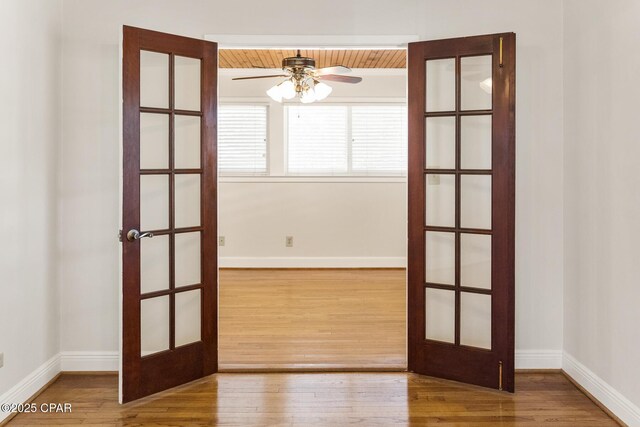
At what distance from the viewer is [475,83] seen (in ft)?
10.5

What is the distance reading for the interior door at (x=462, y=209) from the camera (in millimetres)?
3123

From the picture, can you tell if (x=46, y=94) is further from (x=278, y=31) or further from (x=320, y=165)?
(x=320, y=165)

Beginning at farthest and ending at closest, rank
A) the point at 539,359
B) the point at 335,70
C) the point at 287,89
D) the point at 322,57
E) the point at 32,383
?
the point at 322,57 < the point at 287,89 < the point at 335,70 < the point at 539,359 < the point at 32,383

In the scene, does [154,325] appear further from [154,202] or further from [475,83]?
[475,83]

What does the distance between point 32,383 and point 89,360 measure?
0.43m

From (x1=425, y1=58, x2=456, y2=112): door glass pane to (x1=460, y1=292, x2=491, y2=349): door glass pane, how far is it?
1223 millimetres

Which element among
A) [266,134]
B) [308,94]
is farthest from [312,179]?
[308,94]

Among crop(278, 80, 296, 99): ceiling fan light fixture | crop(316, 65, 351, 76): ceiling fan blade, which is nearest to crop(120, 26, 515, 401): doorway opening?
crop(316, 65, 351, 76): ceiling fan blade

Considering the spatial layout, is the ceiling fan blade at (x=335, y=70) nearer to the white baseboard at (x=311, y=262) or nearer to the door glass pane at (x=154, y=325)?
the door glass pane at (x=154, y=325)

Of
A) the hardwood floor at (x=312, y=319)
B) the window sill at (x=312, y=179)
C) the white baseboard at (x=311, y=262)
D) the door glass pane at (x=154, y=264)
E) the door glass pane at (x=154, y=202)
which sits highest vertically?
the window sill at (x=312, y=179)

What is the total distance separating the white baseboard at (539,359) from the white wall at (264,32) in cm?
4

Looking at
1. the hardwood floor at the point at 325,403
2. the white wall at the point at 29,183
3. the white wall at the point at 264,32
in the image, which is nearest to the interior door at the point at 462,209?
the hardwood floor at the point at 325,403

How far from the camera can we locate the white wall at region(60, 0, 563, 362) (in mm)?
3379

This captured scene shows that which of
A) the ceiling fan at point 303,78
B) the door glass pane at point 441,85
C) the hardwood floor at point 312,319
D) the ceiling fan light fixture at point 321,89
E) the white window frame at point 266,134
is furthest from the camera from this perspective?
the white window frame at point 266,134
